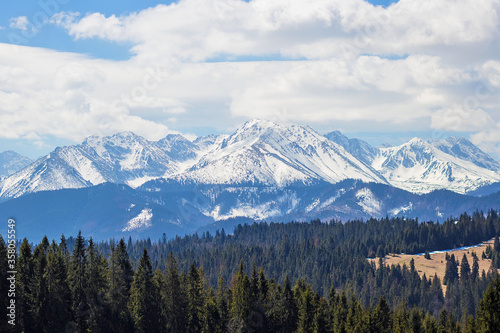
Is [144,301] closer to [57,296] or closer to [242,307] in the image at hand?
[57,296]

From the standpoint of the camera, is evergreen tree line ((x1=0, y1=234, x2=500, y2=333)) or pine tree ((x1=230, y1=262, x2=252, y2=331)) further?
pine tree ((x1=230, y1=262, x2=252, y2=331))

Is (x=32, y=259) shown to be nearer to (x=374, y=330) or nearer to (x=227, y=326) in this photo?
(x=227, y=326)

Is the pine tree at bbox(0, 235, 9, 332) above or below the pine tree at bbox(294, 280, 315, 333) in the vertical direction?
above

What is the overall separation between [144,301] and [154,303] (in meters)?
1.99

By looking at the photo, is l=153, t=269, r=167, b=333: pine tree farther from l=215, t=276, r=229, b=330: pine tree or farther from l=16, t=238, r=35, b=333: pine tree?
l=16, t=238, r=35, b=333: pine tree

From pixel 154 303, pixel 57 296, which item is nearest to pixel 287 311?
pixel 154 303

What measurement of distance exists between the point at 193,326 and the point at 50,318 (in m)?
27.3

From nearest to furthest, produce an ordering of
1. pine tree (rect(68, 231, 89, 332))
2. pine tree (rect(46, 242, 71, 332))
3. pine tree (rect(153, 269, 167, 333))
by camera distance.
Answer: pine tree (rect(46, 242, 71, 332)), pine tree (rect(68, 231, 89, 332)), pine tree (rect(153, 269, 167, 333))

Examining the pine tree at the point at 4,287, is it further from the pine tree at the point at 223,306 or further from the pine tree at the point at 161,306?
the pine tree at the point at 223,306

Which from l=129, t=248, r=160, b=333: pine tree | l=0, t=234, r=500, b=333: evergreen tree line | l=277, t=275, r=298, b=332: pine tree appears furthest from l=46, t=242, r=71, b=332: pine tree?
l=277, t=275, r=298, b=332: pine tree

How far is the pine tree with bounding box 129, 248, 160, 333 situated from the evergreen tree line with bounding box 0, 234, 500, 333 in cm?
17

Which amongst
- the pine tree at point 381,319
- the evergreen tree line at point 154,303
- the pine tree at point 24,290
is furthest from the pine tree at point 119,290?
the pine tree at point 381,319

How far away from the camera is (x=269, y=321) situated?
4513 inches

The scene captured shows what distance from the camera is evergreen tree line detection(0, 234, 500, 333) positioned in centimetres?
9544
